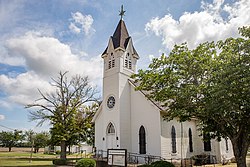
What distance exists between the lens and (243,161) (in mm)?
14219

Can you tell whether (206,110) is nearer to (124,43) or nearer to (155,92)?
(155,92)

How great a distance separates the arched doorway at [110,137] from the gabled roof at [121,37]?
899cm

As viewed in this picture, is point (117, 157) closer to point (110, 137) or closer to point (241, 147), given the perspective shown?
point (110, 137)

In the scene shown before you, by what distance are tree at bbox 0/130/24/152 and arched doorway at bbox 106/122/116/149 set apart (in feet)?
258

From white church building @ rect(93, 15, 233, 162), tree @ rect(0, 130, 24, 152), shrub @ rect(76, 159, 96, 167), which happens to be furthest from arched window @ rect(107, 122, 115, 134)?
tree @ rect(0, 130, 24, 152)

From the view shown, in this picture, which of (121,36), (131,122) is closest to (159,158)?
(131,122)

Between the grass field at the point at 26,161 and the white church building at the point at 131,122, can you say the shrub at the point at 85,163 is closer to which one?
the white church building at the point at 131,122

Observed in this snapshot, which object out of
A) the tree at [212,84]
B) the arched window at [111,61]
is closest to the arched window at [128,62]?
the arched window at [111,61]

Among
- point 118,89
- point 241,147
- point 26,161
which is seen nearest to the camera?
point 241,147

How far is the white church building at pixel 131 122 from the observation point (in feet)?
69.8

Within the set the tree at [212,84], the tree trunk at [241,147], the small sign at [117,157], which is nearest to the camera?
the tree at [212,84]

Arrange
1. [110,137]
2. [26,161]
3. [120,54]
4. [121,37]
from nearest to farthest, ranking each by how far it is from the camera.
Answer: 1. [110,137]
2. [120,54]
3. [121,37]
4. [26,161]

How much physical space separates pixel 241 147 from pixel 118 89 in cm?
1290

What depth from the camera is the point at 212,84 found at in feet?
44.3
